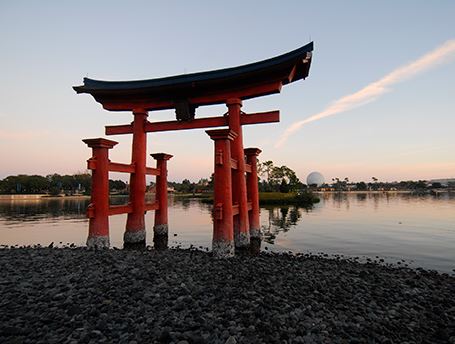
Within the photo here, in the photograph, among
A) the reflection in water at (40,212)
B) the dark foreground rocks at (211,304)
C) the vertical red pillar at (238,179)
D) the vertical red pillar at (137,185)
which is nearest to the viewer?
the dark foreground rocks at (211,304)

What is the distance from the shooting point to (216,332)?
3973 mm

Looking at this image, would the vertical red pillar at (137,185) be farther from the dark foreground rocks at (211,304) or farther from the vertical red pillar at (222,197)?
A: the vertical red pillar at (222,197)

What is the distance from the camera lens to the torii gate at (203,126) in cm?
933

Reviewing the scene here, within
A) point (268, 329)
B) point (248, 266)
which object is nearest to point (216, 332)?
point (268, 329)

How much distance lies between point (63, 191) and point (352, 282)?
108m

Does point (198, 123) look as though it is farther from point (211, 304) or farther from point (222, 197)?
point (211, 304)

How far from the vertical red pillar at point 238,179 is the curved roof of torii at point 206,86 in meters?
0.65

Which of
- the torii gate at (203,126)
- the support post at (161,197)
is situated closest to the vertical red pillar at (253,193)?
the torii gate at (203,126)

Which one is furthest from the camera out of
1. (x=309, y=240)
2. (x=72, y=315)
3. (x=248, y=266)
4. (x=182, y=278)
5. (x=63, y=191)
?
(x=63, y=191)

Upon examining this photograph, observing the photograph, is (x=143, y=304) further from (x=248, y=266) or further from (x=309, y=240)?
(x=309, y=240)

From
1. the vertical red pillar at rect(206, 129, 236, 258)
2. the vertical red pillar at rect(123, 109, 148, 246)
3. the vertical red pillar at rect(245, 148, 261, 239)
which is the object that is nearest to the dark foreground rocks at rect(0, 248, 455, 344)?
the vertical red pillar at rect(206, 129, 236, 258)

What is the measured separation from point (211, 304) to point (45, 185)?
103 meters

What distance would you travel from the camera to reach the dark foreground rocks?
397cm

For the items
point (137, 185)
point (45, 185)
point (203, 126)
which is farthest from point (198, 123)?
point (45, 185)
